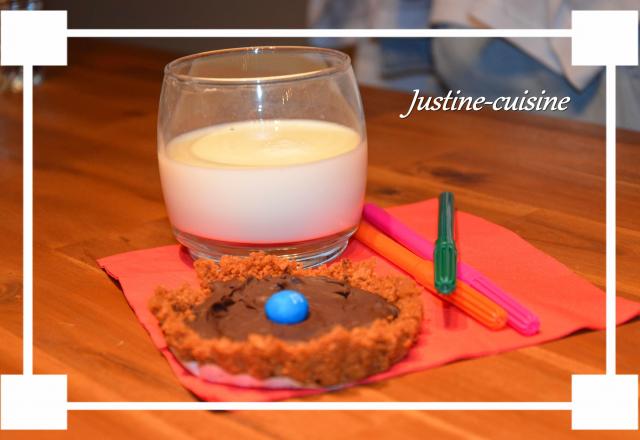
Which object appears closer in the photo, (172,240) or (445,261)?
(445,261)

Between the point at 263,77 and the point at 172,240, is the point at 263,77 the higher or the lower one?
the higher one

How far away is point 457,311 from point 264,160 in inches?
7.4

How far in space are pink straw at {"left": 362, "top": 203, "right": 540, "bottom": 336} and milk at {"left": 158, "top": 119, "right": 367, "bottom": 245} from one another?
43 mm

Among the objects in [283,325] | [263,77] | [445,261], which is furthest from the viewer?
[263,77]

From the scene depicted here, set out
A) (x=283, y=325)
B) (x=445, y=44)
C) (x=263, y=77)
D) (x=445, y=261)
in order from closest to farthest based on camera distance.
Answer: (x=283, y=325)
(x=445, y=261)
(x=263, y=77)
(x=445, y=44)

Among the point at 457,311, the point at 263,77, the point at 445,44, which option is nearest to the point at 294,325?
the point at 457,311

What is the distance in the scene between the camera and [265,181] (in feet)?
2.33

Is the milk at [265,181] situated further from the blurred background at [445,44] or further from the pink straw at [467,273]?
the blurred background at [445,44]

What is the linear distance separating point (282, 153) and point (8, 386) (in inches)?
10.6

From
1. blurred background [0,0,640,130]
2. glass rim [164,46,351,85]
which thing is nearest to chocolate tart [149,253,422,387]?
glass rim [164,46,351,85]

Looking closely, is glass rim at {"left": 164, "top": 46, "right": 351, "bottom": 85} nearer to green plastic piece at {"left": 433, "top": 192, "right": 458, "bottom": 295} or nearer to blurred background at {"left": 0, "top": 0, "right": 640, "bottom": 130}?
green plastic piece at {"left": 433, "top": 192, "right": 458, "bottom": 295}

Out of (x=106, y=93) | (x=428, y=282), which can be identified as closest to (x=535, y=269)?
(x=428, y=282)

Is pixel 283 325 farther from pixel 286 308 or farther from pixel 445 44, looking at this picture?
pixel 445 44

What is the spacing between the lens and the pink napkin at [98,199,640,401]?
0.59 m
